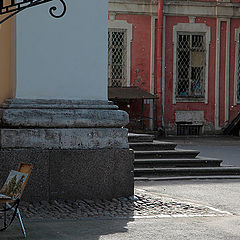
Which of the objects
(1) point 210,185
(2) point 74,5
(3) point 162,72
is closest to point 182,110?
(3) point 162,72

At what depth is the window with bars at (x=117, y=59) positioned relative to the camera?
24141mm

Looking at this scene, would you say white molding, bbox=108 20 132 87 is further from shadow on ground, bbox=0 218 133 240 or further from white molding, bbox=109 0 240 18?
shadow on ground, bbox=0 218 133 240

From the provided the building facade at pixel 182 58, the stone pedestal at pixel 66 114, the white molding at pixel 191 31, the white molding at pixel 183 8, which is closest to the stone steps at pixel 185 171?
the stone pedestal at pixel 66 114

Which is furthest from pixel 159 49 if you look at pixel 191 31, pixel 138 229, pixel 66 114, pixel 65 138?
pixel 138 229

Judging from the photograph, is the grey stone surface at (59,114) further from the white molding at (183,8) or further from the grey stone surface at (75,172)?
the white molding at (183,8)

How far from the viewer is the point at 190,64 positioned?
24938 mm

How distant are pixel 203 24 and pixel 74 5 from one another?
17.4 meters

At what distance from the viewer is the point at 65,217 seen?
22.5ft

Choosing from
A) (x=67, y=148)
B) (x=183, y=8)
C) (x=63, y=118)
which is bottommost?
(x=67, y=148)

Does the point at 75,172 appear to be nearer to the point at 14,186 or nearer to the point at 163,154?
the point at 14,186

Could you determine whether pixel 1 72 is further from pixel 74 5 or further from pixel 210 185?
pixel 210 185

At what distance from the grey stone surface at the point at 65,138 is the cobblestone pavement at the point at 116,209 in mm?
648

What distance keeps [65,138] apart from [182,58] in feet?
57.8

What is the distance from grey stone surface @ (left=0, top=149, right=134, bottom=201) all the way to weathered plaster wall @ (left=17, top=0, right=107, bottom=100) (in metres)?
0.87
